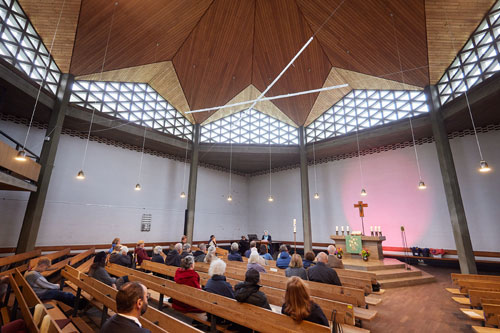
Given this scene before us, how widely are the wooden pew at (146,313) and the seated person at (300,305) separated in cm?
84

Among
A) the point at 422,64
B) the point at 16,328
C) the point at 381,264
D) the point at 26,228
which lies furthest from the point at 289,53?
the point at 26,228

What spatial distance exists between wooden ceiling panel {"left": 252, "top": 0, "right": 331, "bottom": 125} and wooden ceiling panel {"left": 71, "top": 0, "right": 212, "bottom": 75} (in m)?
2.18

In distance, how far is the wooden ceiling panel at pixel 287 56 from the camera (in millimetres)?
7881

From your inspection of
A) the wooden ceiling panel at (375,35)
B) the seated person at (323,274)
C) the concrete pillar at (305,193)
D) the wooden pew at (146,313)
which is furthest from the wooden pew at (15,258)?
the wooden ceiling panel at (375,35)

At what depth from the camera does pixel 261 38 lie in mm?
8914

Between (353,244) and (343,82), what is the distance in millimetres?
7300

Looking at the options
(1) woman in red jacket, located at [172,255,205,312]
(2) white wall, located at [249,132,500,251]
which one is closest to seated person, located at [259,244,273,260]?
(1) woman in red jacket, located at [172,255,205,312]

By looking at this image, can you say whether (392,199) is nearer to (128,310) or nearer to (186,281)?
(186,281)

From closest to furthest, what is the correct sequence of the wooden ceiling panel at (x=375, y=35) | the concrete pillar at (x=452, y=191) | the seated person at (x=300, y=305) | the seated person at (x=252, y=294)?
1. the seated person at (x=300, y=305)
2. the seated person at (x=252, y=294)
3. the wooden ceiling panel at (x=375, y=35)
4. the concrete pillar at (x=452, y=191)

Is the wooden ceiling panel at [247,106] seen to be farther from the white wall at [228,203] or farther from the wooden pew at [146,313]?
the wooden pew at [146,313]

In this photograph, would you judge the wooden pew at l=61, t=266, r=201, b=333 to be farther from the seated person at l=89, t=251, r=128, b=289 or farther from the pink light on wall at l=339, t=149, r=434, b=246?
the pink light on wall at l=339, t=149, r=434, b=246

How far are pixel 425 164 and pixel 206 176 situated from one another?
36.7 feet

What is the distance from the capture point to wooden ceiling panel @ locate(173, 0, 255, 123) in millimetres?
7953

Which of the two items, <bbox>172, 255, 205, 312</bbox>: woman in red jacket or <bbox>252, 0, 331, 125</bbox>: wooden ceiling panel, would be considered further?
<bbox>252, 0, 331, 125</bbox>: wooden ceiling panel
